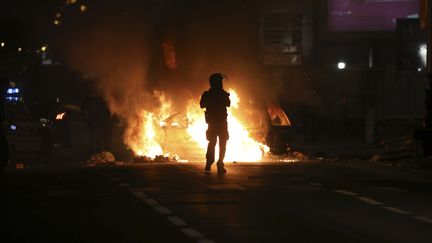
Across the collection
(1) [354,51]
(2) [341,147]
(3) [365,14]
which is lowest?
(2) [341,147]

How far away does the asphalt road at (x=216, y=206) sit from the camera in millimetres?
10789

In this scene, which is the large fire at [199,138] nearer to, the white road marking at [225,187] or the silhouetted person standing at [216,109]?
the silhouetted person standing at [216,109]

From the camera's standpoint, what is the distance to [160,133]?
85.4ft

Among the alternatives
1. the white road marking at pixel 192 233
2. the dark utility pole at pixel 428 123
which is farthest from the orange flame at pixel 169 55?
the white road marking at pixel 192 233

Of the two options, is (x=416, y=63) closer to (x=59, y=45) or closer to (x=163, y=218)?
(x=59, y=45)

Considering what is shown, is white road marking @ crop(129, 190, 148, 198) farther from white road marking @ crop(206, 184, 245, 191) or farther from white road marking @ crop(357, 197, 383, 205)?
white road marking @ crop(357, 197, 383, 205)

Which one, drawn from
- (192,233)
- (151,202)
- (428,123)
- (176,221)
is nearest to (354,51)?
(428,123)

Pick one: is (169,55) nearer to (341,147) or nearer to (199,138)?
(341,147)

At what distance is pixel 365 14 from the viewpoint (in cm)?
5216

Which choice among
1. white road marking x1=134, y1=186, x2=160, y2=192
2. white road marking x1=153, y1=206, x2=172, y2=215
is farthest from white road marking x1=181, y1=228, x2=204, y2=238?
white road marking x1=134, y1=186, x2=160, y2=192

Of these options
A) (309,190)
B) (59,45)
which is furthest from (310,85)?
(309,190)

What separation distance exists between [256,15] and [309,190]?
36.3 m

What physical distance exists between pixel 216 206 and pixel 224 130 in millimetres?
6161

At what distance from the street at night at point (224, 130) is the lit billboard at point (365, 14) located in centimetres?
6
